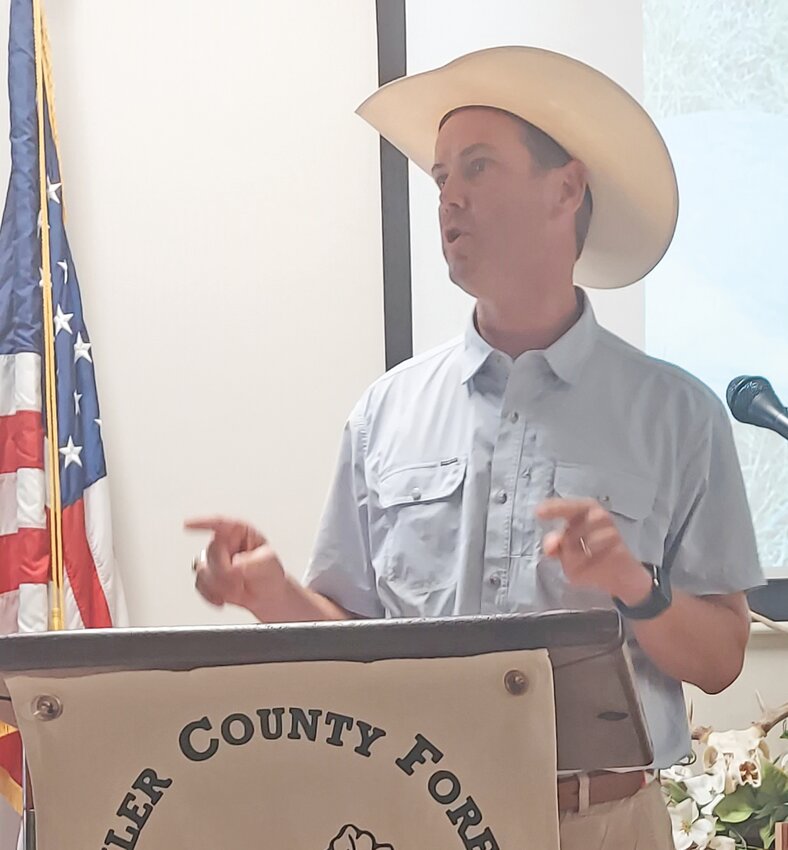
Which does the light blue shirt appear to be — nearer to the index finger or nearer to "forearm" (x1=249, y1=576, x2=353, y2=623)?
"forearm" (x1=249, y1=576, x2=353, y2=623)

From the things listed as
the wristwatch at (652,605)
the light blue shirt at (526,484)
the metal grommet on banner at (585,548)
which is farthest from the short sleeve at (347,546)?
the metal grommet on banner at (585,548)

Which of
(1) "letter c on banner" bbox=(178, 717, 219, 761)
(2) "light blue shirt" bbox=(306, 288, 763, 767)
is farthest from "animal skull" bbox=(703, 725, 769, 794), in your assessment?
(1) "letter c on banner" bbox=(178, 717, 219, 761)

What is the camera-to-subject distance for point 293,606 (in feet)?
4.03

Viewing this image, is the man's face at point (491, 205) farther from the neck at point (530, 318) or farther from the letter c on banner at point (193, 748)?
the letter c on banner at point (193, 748)

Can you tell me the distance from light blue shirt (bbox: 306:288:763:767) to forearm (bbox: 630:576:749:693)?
0.03 metres

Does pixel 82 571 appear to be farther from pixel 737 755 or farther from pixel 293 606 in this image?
pixel 737 755

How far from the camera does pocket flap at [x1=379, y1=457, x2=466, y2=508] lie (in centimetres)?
135

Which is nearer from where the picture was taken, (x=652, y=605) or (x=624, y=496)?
(x=652, y=605)

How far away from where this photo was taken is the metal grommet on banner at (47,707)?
73 cm

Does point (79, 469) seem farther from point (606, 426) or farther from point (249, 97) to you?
point (606, 426)

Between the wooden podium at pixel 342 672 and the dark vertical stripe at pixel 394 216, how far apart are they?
1377 mm

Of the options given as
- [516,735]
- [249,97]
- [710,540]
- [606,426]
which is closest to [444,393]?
[606,426]

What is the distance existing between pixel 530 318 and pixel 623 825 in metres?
0.59

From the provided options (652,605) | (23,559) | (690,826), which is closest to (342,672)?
(652,605)
